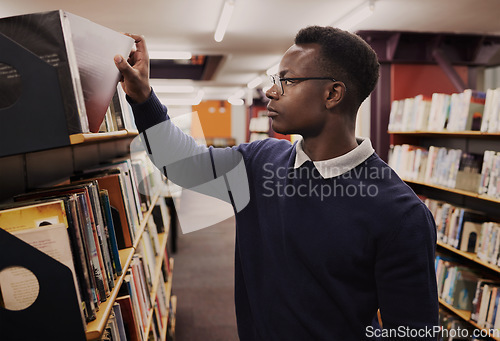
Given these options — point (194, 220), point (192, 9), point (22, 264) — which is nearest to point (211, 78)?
point (194, 220)

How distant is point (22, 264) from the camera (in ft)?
2.39

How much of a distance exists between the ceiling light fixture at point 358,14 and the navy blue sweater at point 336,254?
256 cm

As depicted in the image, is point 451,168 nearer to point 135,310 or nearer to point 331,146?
point 331,146

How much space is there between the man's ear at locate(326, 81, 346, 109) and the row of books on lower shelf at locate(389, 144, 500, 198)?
73.0 inches

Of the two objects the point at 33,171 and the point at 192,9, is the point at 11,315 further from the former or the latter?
the point at 192,9

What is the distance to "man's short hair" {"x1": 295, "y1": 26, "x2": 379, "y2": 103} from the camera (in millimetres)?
1169

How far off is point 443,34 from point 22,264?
5042 mm

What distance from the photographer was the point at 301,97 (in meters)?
1.16

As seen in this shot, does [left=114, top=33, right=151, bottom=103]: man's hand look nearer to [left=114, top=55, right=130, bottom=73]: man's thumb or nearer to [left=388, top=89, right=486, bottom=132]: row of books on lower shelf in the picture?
[left=114, top=55, right=130, bottom=73]: man's thumb

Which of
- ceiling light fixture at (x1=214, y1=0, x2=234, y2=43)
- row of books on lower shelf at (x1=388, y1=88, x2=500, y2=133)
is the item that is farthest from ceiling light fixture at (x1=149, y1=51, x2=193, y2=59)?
row of books on lower shelf at (x1=388, y1=88, x2=500, y2=133)

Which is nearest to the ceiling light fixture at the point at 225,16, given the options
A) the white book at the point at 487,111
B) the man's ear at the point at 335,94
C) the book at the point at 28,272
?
the white book at the point at 487,111

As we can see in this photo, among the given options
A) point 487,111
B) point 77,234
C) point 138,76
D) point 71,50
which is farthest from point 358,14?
point 77,234

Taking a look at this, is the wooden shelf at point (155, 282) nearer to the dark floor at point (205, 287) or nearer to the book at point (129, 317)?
the book at point (129, 317)

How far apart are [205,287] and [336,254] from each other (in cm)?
322
